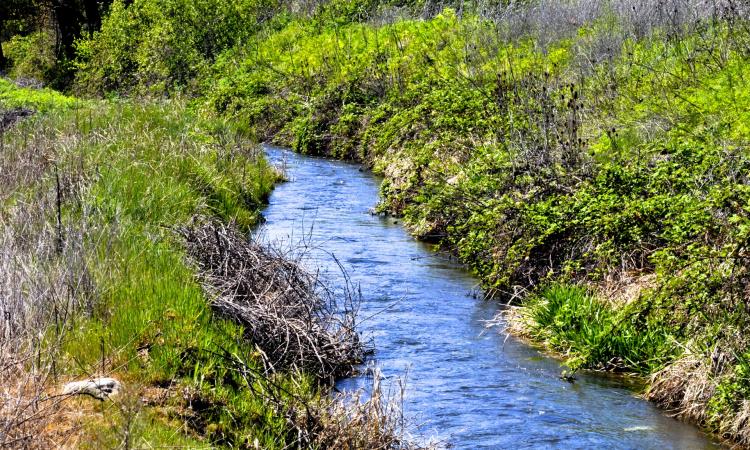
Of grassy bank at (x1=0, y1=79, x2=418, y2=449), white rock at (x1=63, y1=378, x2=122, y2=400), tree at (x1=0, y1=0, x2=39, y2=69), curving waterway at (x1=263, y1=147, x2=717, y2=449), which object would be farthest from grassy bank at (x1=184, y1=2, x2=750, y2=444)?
tree at (x1=0, y1=0, x2=39, y2=69)

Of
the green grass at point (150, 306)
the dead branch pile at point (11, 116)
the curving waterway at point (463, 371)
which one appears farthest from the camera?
the dead branch pile at point (11, 116)

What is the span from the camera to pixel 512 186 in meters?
11.4

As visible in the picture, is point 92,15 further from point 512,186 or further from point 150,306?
point 150,306

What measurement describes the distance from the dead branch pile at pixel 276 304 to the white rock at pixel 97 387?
1463 millimetres

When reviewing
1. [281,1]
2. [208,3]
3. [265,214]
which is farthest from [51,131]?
[281,1]

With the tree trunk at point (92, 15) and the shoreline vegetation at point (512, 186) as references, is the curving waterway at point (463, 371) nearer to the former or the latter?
the shoreline vegetation at point (512, 186)

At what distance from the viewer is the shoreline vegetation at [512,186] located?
23.7ft

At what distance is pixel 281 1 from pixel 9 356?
27476mm

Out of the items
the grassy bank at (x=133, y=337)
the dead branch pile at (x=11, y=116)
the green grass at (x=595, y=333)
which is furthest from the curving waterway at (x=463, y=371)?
the dead branch pile at (x=11, y=116)

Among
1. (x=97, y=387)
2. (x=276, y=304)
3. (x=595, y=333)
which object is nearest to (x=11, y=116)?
(x=276, y=304)

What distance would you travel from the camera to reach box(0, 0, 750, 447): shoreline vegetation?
721cm

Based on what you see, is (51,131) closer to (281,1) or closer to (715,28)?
(715,28)

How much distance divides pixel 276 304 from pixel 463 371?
5.48 feet

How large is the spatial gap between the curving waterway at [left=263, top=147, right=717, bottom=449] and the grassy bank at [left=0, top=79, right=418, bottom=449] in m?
0.74
